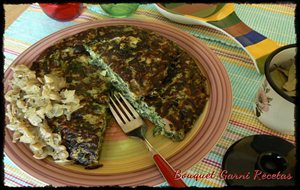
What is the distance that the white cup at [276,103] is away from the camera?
4.20 feet

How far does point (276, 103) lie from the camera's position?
1311 millimetres

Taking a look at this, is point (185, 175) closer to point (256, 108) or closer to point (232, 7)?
point (256, 108)

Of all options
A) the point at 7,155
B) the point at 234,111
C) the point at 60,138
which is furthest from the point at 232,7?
the point at 7,155

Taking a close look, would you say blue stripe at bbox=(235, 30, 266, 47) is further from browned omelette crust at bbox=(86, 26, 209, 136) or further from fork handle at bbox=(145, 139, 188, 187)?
fork handle at bbox=(145, 139, 188, 187)

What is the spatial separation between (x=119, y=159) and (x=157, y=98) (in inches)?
11.9

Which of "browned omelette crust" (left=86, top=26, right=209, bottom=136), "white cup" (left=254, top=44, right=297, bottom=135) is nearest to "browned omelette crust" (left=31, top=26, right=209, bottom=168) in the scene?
"browned omelette crust" (left=86, top=26, right=209, bottom=136)

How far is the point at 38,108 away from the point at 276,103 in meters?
0.94

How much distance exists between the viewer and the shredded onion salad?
4.18ft

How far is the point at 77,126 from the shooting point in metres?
1.33

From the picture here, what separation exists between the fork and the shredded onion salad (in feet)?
0.58

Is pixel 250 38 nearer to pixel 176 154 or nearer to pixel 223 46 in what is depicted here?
pixel 223 46

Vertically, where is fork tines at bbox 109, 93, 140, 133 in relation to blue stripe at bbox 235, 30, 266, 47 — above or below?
below

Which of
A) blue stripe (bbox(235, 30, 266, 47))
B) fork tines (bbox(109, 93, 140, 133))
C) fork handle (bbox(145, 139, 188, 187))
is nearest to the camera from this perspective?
fork handle (bbox(145, 139, 188, 187))

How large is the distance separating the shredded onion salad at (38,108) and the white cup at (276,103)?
77 cm
